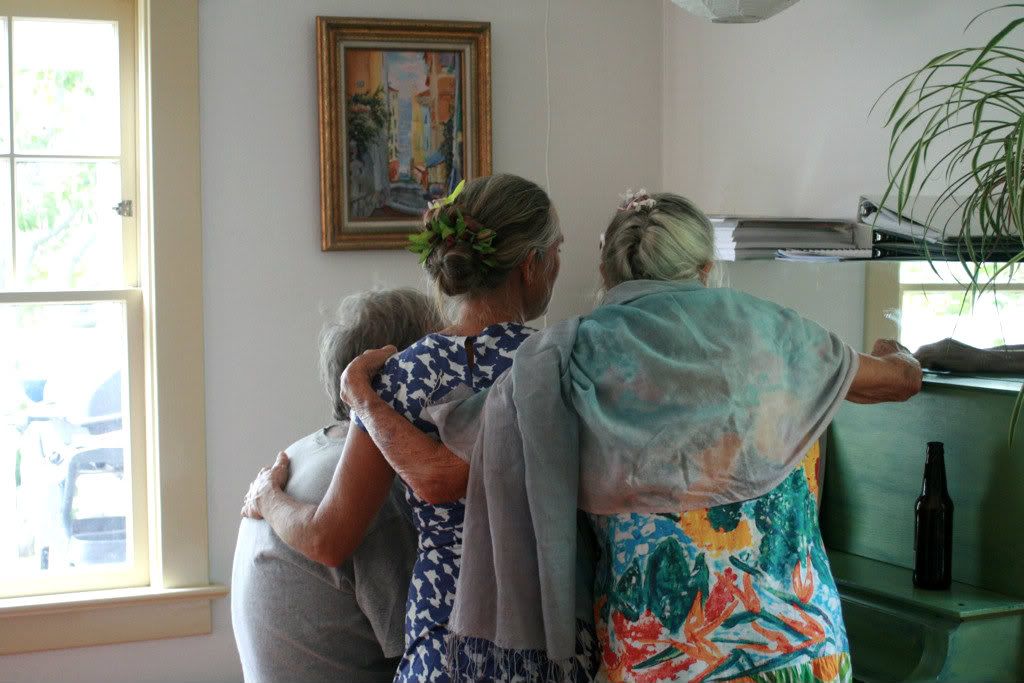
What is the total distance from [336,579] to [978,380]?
109 cm

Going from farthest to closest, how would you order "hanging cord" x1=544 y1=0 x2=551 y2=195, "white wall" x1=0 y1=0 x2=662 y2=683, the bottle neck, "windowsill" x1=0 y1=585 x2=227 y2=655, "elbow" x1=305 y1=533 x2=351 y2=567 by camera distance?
"hanging cord" x1=544 y1=0 x2=551 y2=195 → "white wall" x1=0 y1=0 x2=662 y2=683 → "windowsill" x1=0 y1=585 x2=227 y2=655 → the bottle neck → "elbow" x1=305 y1=533 x2=351 y2=567

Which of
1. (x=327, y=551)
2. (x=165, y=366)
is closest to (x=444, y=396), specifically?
(x=327, y=551)

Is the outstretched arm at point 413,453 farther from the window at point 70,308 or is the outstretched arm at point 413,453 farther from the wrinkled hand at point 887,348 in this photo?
the window at point 70,308

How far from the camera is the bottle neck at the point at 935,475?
1.74m

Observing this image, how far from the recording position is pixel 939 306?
200 cm

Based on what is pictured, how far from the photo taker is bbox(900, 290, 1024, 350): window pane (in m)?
1.82

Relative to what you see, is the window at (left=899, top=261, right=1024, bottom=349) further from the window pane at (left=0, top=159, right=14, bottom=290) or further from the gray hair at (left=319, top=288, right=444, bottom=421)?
the window pane at (left=0, top=159, right=14, bottom=290)

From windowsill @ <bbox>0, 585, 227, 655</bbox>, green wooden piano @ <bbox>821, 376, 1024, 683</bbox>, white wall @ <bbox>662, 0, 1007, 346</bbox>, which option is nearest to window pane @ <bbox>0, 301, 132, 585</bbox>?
windowsill @ <bbox>0, 585, 227, 655</bbox>

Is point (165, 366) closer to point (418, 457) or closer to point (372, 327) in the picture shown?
point (372, 327)

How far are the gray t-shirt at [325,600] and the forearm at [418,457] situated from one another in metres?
0.25

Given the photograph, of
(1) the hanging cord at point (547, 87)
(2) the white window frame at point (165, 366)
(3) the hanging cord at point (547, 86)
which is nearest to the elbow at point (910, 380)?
(1) the hanging cord at point (547, 87)

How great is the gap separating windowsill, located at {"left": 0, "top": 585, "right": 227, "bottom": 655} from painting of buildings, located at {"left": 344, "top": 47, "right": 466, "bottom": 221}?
1139mm

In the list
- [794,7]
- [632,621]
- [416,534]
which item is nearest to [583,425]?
[632,621]

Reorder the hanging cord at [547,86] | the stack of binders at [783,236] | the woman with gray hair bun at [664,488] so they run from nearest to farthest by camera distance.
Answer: the woman with gray hair bun at [664,488]
the stack of binders at [783,236]
the hanging cord at [547,86]
